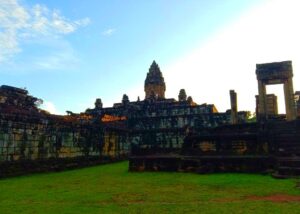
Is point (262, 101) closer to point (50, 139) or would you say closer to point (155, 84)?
point (50, 139)

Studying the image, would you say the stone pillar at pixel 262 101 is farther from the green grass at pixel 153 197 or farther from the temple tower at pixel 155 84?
the temple tower at pixel 155 84

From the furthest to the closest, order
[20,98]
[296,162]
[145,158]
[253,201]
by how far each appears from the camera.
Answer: [20,98]
[145,158]
[296,162]
[253,201]

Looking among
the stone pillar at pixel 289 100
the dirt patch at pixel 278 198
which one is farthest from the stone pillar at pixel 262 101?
the dirt patch at pixel 278 198

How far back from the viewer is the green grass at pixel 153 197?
5672 mm

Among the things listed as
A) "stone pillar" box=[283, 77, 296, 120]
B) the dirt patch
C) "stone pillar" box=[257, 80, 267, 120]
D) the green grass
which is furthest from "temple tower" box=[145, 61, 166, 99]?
the dirt patch

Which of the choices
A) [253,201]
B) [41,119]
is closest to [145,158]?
[41,119]

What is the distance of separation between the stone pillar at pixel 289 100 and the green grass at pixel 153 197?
10037 mm

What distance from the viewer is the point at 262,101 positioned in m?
18.4

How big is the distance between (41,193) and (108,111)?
2547 cm

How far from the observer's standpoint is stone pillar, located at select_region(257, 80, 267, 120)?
59.0 feet

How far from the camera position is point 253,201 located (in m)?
6.17

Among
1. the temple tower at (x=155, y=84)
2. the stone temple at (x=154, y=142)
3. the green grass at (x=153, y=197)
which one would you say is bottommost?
the green grass at (x=153, y=197)

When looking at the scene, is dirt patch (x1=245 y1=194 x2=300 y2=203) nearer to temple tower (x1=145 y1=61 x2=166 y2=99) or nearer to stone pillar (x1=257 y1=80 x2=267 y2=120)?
stone pillar (x1=257 y1=80 x2=267 y2=120)

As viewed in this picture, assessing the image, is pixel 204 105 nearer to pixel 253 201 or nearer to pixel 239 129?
pixel 239 129
